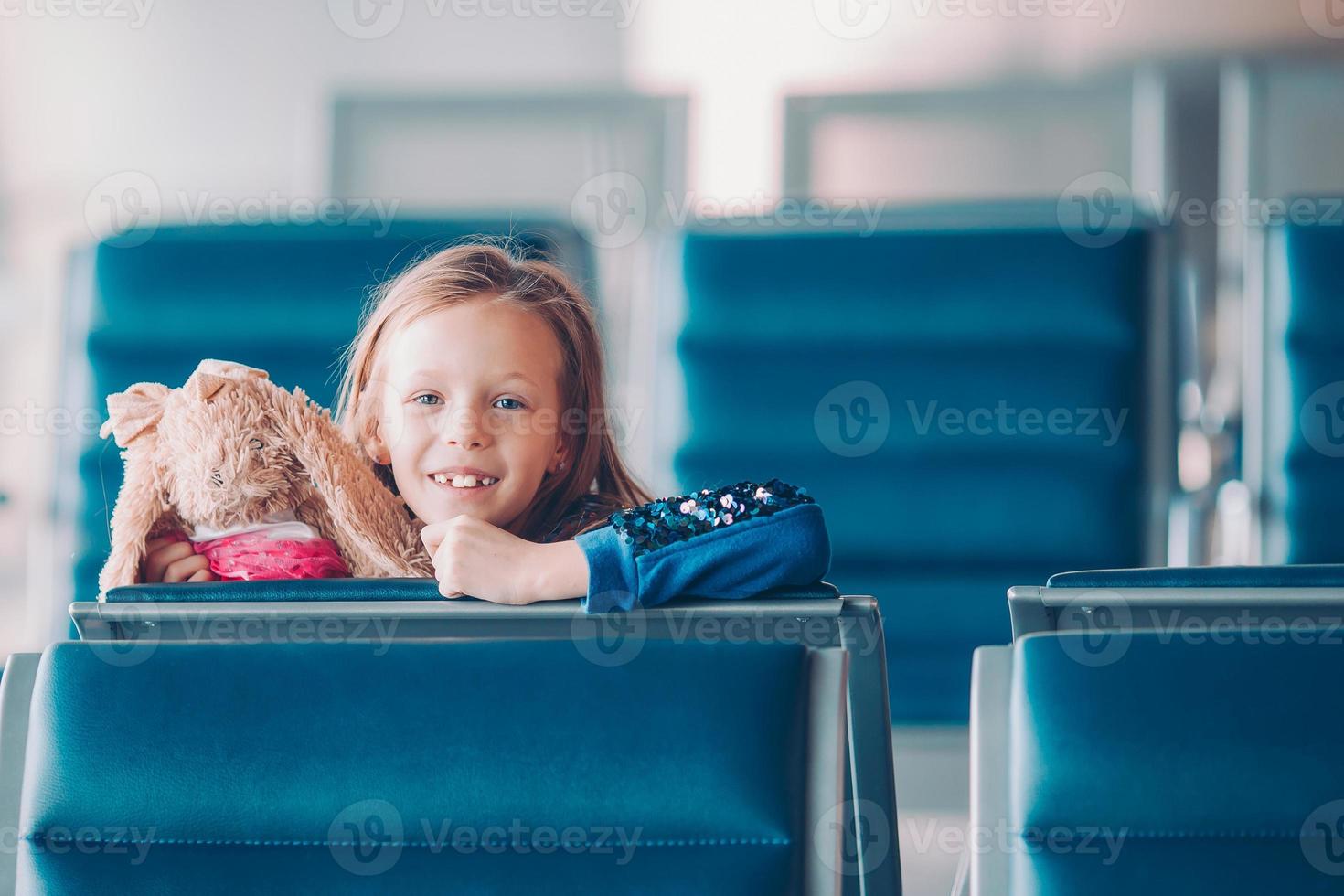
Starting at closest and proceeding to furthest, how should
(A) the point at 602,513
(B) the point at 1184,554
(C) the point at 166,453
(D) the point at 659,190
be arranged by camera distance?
(C) the point at 166,453 < (A) the point at 602,513 < (B) the point at 1184,554 < (D) the point at 659,190

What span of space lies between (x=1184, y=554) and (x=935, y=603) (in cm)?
88

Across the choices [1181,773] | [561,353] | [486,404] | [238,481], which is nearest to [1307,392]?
[561,353]

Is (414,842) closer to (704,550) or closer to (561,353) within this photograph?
(704,550)

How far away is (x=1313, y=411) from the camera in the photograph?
74.6 inches

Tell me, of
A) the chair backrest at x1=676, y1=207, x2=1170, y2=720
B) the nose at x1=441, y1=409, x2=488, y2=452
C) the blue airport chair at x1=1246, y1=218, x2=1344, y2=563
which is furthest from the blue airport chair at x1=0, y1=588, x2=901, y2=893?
the blue airport chair at x1=1246, y1=218, x2=1344, y2=563

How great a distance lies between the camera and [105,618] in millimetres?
787

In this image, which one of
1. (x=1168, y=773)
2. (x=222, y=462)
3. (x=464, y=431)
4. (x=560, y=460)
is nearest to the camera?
(x=1168, y=773)

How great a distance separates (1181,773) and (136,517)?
93 cm

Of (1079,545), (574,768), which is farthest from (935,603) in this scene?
(574,768)

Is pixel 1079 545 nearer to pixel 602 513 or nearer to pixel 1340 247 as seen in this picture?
pixel 1340 247

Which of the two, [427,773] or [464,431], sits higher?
[464,431]

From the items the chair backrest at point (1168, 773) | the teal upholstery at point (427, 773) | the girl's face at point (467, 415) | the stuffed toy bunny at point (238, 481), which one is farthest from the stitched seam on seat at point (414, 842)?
the girl's face at point (467, 415)

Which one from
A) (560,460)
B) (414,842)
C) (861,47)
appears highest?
(861,47)

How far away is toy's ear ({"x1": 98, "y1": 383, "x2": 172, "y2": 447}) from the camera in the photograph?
124 centimetres
